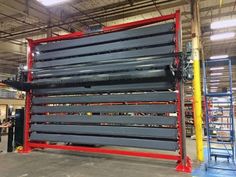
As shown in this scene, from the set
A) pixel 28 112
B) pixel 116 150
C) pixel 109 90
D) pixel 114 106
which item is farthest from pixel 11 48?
pixel 116 150

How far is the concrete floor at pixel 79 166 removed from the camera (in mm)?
3987

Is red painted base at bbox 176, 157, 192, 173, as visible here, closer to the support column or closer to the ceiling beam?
the support column

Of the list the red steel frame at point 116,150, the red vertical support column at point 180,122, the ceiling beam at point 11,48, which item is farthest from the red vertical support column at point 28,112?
the ceiling beam at point 11,48

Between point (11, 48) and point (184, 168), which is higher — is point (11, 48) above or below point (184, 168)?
above

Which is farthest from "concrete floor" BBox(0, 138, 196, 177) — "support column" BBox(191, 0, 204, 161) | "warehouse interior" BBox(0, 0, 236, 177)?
"support column" BBox(191, 0, 204, 161)

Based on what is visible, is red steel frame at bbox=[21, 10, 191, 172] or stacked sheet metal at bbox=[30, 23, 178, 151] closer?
red steel frame at bbox=[21, 10, 191, 172]

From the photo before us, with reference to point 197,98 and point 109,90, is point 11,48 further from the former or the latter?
point 197,98

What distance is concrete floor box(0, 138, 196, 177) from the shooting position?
3.99 meters

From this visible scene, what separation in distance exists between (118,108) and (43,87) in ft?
7.19

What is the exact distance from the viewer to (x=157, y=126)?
4.75 m

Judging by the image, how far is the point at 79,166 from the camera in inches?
178

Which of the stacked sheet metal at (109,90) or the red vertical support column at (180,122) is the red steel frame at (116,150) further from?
the stacked sheet metal at (109,90)

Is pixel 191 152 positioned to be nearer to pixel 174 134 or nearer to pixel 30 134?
pixel 174 134

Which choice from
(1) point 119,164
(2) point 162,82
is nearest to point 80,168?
(1) point 119,164
